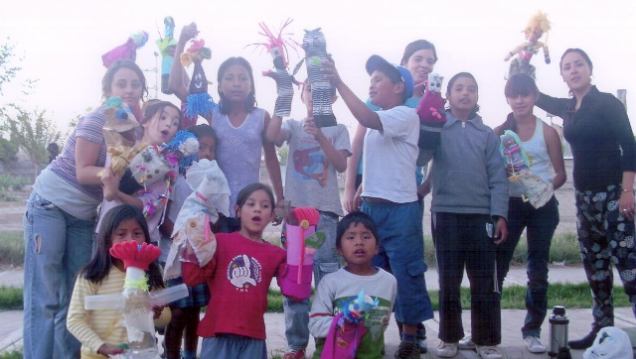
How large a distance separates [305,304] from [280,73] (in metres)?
1.37

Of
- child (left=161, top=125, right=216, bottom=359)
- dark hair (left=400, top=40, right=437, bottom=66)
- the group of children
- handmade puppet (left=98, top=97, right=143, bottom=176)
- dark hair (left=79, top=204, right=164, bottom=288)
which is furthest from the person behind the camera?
dark hair (left=400, top=40, right=437, bottom=66)

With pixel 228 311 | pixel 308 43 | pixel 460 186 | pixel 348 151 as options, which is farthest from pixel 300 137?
pixel 228 311

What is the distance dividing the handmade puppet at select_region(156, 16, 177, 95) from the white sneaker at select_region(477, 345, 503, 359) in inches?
96.8

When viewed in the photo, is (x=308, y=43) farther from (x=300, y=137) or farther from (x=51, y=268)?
(x=51, y=268)

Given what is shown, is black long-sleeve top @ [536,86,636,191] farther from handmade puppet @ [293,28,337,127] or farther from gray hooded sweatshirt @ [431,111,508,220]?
handmade puppet @ [293,28,337,127]

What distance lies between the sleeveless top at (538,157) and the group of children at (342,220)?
16mm

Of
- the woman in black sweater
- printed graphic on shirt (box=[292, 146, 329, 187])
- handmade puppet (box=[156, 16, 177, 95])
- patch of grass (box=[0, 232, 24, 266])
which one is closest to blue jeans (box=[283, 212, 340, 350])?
printed graphic on shirt (box=[292, 146, 329, 187])

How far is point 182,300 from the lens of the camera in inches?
134

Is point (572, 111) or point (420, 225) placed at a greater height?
point (572, 111)

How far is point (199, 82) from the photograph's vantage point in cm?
371

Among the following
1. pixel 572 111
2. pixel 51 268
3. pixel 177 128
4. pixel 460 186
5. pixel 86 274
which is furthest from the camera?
pixel 572 111

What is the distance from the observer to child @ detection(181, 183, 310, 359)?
3035mm

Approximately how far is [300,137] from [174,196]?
88 centimetres

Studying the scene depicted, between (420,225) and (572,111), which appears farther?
(572,111)
